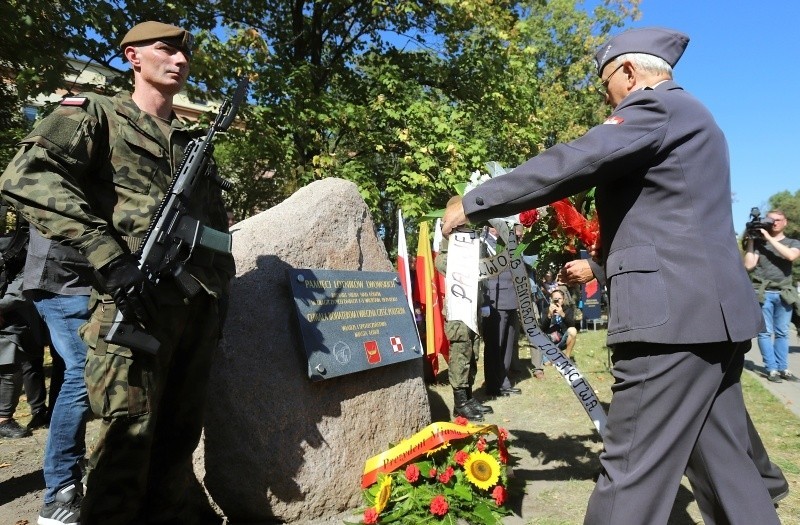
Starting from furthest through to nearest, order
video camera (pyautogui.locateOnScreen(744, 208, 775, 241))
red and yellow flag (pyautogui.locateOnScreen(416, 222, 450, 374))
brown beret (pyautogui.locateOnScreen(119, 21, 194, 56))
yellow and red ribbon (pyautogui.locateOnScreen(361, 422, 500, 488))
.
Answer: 1. video camera (pyautogui.locateOnScreen(744, 208, 775, 241))
2. red and yellow flag (pyautogui.locateOnScreen(416, 222, 450, 374))
3. yellow and red ribbon (pyautogui.locateOnScreen(361, 422, 500, 488))
4. brown beret (pyautogui.locateOnScreen(119, 21, 194, 56))

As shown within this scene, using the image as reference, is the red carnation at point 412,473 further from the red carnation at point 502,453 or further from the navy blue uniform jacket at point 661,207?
the navy blue uniform jacket at point 661,207

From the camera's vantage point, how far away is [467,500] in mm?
2898

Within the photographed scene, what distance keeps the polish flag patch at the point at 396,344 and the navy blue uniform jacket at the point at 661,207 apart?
1631mm

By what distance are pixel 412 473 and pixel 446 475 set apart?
0.60 ft

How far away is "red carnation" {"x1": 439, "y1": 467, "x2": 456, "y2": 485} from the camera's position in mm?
2949

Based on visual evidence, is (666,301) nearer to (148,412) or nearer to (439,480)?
(439,480)

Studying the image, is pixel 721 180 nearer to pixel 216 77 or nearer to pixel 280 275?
pixel 280 275

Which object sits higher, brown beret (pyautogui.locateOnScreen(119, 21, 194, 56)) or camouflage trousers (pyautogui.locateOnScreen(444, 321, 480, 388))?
brown beret (pyautogui.locateOnScreen(119, 21, 194, 56))

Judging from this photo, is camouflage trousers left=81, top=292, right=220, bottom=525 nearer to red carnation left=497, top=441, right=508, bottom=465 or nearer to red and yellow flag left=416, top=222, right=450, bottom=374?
red carnation left=497, top=441, right=508, bottom=465

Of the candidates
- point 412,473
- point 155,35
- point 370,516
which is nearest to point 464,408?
point 412,473

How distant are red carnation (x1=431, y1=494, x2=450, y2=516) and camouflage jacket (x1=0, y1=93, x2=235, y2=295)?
57.8 inches

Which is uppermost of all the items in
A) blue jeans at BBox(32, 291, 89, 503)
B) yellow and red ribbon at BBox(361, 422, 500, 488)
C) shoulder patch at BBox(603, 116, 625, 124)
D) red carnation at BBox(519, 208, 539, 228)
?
shoulder patch at BBox(603, 116, 625, 124)

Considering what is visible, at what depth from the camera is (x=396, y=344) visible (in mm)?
3484

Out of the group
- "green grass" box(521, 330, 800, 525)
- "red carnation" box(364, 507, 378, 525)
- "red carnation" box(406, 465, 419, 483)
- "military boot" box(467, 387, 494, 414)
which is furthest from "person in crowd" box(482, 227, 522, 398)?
"red carnation" box(364, 507, 378, 525)
